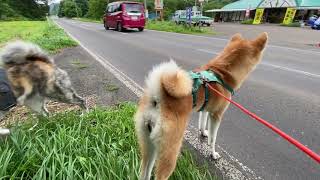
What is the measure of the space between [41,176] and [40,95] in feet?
5.55

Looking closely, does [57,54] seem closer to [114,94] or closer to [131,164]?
[114,94]

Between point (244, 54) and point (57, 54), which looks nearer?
point (244, 54)

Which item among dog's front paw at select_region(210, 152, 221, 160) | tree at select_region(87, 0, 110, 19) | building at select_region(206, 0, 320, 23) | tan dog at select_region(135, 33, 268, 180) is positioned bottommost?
tree at select_region(87, 0, 110, 19)

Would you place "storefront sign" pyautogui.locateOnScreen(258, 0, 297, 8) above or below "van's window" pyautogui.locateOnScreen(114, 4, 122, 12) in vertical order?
below

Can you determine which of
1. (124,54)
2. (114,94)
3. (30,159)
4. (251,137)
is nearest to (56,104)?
(114,94)

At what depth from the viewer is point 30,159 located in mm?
2988

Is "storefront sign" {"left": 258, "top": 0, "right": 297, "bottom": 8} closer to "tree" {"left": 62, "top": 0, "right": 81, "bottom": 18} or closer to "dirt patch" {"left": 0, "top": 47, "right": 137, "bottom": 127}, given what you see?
"dirt patch" {"left": 0, "top": 47, "right": 137, "bottom": 127}

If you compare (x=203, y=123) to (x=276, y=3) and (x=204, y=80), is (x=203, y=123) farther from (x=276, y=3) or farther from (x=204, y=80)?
(x=276, y=3)

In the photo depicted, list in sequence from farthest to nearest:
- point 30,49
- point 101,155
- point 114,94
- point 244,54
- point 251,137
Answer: point 114,94 < point 251,137 < point 30,49 < point 244,54 < point 101,155

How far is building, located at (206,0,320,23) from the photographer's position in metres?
43.1

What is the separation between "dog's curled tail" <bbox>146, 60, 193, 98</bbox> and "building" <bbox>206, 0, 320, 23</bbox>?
4424cm

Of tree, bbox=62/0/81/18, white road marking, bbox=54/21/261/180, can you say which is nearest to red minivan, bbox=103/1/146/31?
white road marking, bbox=54/21/261/180

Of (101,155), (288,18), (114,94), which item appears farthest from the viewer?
(288,18)

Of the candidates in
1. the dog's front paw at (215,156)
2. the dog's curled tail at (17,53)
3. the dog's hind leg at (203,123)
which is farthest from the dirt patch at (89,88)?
the dog's front paw at (215,156)
